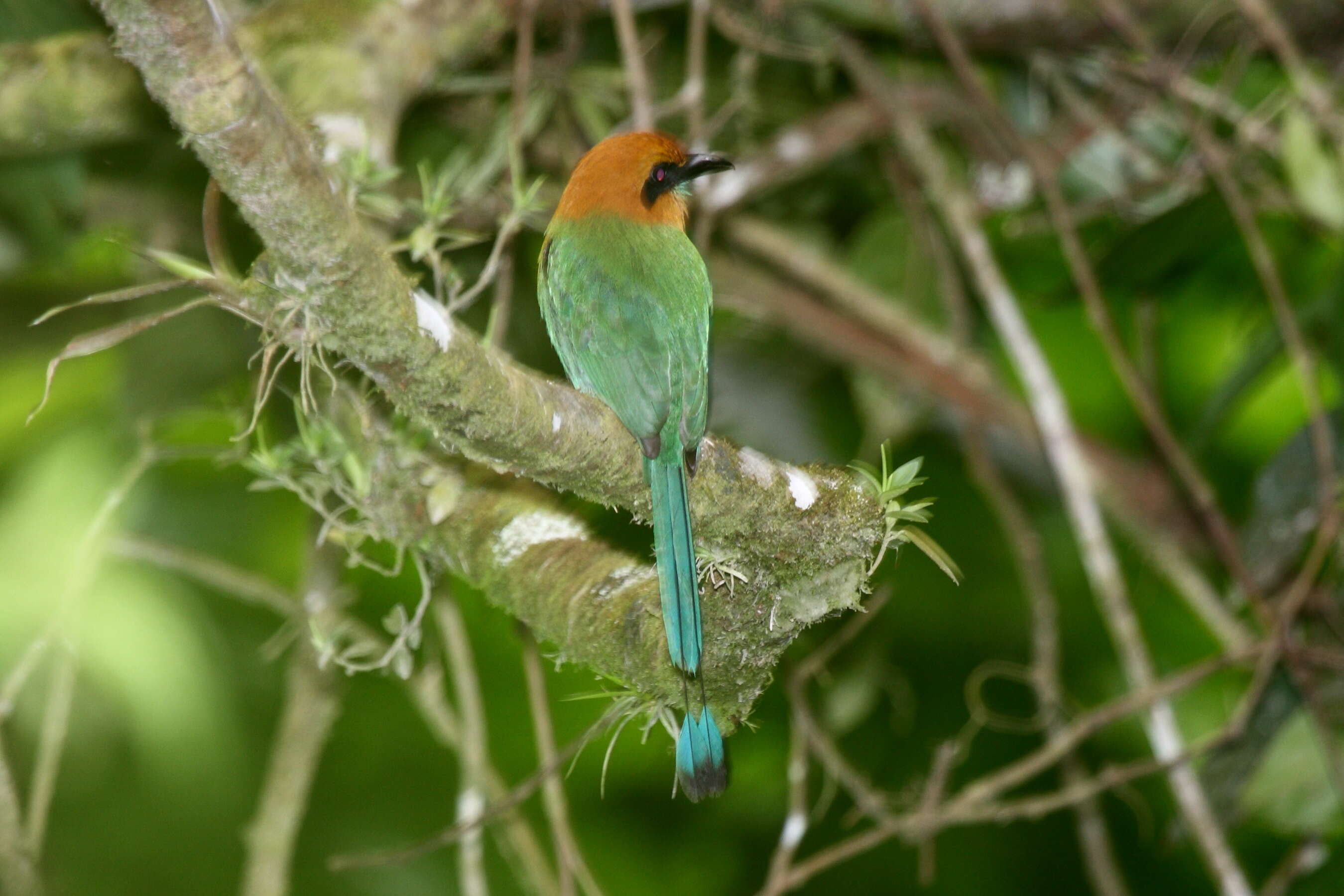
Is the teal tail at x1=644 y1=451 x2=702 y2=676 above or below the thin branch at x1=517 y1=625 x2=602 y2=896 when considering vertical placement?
above

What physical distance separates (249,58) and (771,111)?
3207mm

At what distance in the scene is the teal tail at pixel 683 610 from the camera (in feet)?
5.68

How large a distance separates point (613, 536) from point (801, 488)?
656 mm

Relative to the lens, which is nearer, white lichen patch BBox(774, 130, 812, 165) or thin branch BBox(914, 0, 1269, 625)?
thin branch BBox(914, 0, 1269, 625)

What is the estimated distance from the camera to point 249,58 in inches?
46.7

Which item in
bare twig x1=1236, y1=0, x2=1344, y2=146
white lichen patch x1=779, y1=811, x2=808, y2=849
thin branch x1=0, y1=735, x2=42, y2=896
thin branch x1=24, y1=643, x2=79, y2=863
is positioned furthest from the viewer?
bare twig x1=1236, y1=0, x2=1344, y2=146

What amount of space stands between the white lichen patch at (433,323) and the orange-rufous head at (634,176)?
1.17 metres

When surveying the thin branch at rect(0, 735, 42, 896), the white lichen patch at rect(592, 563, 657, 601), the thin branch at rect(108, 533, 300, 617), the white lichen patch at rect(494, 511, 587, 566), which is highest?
the white lichen patch at rect(494, 511, 587, 566)

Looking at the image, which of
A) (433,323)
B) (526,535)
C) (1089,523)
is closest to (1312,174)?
(1089,523)

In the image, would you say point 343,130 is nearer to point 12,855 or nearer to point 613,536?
point 613,536

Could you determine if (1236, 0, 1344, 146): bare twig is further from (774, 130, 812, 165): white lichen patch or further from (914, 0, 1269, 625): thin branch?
(774, 130, 812, 165): white lichen patch

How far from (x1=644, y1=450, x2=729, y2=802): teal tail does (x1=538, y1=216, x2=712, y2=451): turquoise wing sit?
222mm

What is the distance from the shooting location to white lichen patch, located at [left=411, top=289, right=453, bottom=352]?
1450 millimetres

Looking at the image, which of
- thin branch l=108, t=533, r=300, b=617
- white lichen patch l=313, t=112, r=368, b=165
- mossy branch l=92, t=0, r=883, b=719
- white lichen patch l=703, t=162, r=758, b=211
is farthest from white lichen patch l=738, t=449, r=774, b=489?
white lichen patch l=703, t=162, r=758, b=211
